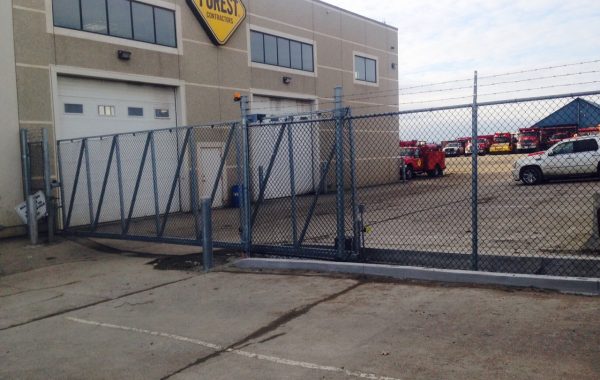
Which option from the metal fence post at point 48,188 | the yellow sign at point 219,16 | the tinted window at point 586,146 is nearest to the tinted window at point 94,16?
the yellow sign at point 219,16

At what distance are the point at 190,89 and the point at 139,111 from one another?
7.11ft

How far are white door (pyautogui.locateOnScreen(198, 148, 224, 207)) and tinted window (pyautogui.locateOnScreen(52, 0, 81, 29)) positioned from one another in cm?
572

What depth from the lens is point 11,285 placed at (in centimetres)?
934

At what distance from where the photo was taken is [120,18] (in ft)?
55.7

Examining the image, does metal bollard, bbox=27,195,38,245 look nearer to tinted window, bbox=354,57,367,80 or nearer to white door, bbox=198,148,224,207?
Answer: white door, bbox=198,148,224,207

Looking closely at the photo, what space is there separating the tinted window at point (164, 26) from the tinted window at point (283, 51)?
19.4ft

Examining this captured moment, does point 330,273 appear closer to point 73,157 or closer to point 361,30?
point 73,157

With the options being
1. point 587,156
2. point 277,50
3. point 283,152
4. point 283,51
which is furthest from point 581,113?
point 283,51

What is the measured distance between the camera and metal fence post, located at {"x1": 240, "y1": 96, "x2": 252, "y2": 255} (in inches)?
371

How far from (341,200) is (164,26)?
12.6m

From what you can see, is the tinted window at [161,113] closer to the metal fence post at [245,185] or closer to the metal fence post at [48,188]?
the metal fence post at [48,188]

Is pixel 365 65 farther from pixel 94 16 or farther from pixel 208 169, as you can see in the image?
pixel 94 16

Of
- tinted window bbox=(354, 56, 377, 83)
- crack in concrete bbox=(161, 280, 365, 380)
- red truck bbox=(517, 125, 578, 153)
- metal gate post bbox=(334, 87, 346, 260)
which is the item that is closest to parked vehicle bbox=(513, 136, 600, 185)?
red truck bbox=(517, 125, 578, 153)

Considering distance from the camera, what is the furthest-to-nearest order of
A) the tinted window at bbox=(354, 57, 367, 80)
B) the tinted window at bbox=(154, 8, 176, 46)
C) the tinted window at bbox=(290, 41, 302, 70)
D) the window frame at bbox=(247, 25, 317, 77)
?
the tinted window at bbox=(354, 57, 367, 80) < the tinted window at bbox=(290, 41, 302, 70) < the window frame at bbox=(247, 25, 317, 77) < the tinted window at bbox=(154, 8, 176, 46)
